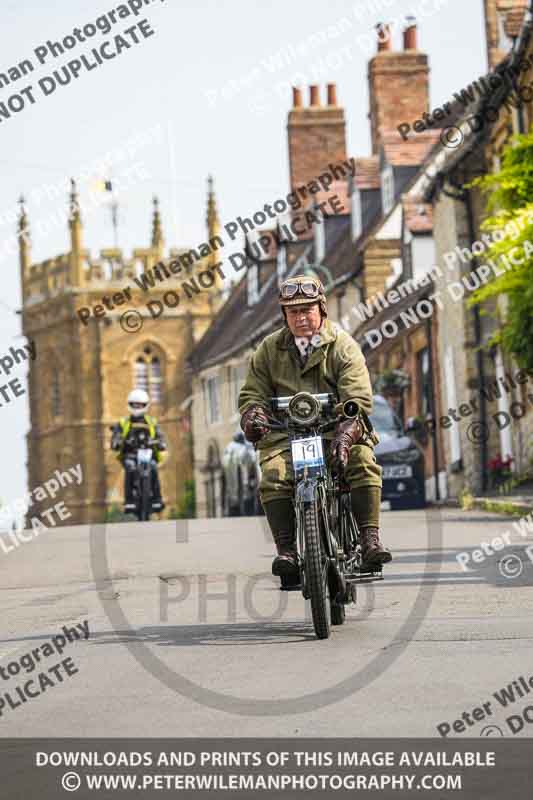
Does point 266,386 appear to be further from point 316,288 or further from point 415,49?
point 415,49

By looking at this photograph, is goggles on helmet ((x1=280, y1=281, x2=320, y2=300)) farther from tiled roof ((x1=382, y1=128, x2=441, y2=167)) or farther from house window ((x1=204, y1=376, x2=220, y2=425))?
house window ((x1=204, y1=376, x2=220, y2=425))

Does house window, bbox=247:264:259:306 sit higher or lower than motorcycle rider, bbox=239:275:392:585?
higher

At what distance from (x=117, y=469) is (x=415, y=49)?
6103cm

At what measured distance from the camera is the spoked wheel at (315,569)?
8.68m

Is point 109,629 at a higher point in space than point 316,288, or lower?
lower

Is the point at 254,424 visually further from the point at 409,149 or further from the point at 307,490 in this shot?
the point at 409,149

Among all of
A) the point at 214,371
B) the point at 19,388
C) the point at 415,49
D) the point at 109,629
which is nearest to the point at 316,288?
the point at 109,629

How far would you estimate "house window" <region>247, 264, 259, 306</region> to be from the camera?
68312 mm
